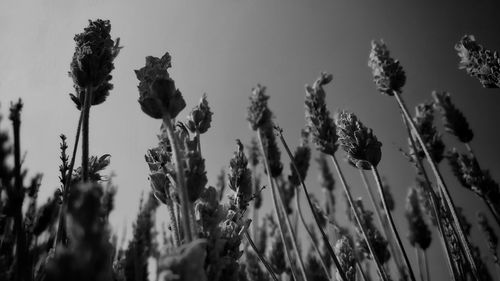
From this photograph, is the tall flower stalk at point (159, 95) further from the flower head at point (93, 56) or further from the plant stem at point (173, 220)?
the flower head at point (93, 56)

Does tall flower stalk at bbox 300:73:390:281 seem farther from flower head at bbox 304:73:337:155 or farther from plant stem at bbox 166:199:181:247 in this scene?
plant stem at bbox 166:199:181:247

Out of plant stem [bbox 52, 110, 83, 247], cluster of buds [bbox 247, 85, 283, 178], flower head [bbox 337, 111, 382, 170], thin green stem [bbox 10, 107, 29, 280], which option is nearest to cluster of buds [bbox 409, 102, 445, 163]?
cluster of buds [bbox 247, 85, 283, 178]

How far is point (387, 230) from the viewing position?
4.19m

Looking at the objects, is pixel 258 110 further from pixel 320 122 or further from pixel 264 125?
pixel 320 122

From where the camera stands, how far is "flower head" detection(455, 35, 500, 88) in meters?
2.43

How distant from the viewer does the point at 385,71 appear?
363 cm

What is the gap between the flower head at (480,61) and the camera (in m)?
2.43

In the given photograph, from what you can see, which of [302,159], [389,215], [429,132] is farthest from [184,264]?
[429,132]

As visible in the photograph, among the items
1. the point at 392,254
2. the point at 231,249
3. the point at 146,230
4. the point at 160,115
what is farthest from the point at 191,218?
the point at 146,230

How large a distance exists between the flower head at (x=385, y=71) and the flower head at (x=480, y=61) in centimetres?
78

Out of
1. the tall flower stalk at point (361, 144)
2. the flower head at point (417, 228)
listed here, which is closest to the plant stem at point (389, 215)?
the tall flower stalk at point (361, 144)

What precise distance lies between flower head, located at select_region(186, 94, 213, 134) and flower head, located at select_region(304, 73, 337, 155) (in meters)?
1.46

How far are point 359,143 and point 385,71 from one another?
5.46ft

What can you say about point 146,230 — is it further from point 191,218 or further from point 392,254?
point 191,218
